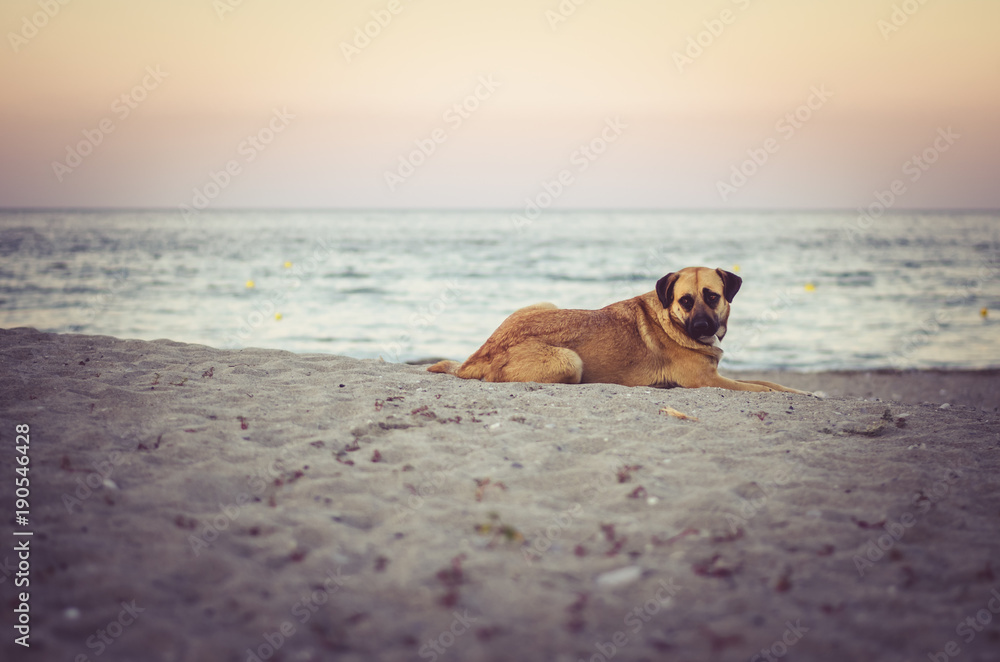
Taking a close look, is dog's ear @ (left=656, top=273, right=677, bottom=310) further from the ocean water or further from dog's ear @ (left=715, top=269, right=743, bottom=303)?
the ocean water

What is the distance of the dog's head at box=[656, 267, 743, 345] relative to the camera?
6469 millimetres

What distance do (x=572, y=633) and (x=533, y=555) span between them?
20.9 inches

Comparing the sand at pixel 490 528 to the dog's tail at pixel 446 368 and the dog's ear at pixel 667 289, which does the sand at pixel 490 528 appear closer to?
the dog's tail at pixel 446 368

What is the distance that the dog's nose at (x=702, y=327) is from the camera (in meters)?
6.41

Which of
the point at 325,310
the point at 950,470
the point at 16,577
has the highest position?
the point at 325,310

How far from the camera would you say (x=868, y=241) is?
4053cm

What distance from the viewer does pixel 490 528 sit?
311 centimetres

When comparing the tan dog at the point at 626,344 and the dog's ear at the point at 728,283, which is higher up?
the dog's ear at the point at 728,283

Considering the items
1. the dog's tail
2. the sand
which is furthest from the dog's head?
the dog's tail

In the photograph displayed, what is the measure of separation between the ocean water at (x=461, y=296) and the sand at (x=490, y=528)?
21.6 ft

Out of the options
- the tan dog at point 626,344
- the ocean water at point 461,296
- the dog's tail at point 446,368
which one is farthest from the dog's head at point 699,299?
the ocean water at point 461,296

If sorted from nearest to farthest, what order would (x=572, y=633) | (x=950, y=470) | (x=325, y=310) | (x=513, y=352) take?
(x=572, y=633)
(x=950, y=470)
(x=513, y=352)
(x=325, y=310)

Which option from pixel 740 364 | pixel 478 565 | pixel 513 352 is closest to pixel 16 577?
pixel 478 565

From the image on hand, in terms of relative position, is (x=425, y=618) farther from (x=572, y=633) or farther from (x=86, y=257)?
(x=86, y=257)
